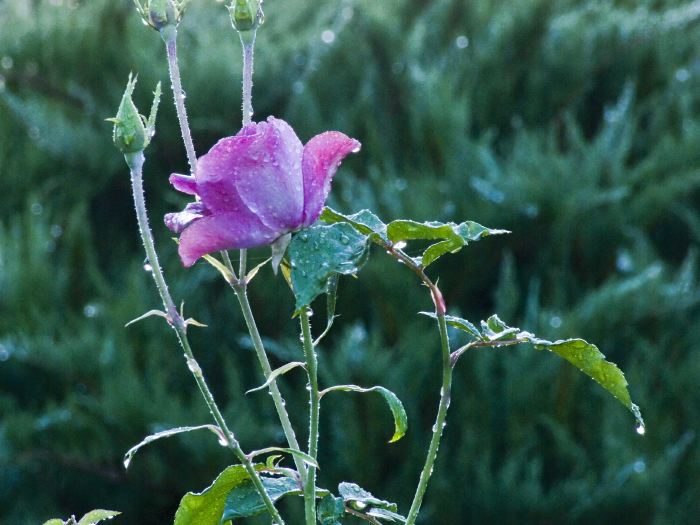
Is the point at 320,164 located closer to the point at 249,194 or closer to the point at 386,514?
the point at 249,194

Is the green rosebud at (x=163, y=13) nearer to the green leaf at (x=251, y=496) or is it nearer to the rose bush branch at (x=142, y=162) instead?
the rose bush branch at (x=142, y=162)

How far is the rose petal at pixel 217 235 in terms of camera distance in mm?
409

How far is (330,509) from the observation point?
0.46 m

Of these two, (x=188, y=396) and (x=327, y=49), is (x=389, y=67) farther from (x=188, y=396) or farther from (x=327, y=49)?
(x=188, y=396)

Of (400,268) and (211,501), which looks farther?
(400,268)

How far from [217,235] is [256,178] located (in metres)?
0.03

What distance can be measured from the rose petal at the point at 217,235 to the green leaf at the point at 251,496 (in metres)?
0.11

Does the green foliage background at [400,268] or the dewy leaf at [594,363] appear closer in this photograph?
the dewy leaf at [594,363]

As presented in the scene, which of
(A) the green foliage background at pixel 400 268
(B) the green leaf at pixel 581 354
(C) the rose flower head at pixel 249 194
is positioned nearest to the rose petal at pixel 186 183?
(C) the rose flower head at pixel 249 194

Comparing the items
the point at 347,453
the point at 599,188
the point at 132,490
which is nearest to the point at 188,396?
the point at 132,490

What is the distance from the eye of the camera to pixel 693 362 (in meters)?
1.34

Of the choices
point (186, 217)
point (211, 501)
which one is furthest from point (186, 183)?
point (211, 501)

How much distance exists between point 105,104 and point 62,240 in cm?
37

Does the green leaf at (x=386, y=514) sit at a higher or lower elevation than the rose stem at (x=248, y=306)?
lower
